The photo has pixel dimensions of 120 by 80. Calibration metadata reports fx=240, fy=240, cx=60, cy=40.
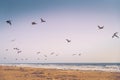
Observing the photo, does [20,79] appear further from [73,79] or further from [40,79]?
[73,79]

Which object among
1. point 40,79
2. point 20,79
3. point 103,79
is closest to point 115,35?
point 103,79

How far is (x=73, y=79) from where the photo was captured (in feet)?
63.3

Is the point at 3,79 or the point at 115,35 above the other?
the point at 115,35

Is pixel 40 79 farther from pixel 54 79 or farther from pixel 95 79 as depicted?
pixel 95 79

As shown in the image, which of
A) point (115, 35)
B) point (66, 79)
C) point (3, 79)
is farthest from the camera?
point (66, 79)

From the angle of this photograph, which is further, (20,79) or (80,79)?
(80,79)

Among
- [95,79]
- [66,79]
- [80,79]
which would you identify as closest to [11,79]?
[66,79]

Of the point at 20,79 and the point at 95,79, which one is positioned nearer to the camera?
the point at 20,79

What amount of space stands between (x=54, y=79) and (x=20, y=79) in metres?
2.56

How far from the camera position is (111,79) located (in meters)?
19.9

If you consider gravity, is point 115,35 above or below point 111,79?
above

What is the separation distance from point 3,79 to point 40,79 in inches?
107

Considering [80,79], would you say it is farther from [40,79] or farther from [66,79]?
[40,79]

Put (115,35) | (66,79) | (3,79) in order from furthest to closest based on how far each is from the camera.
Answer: (66,79)
(3,79)
(115,35)
